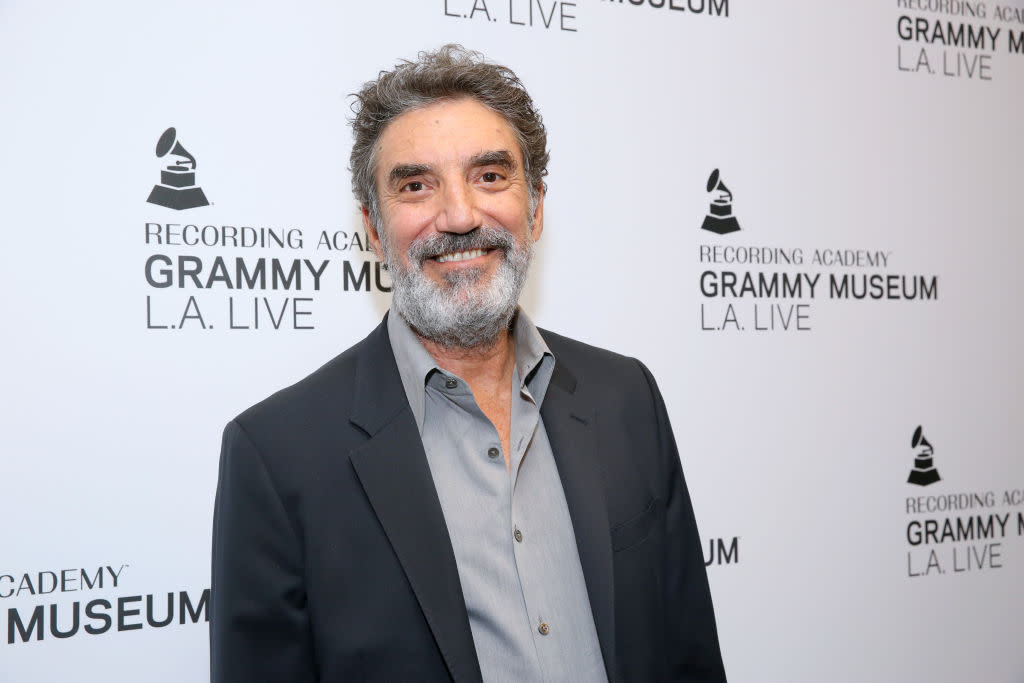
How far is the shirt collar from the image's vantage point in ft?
4.92

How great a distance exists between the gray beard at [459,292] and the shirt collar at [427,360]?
1.6 inches

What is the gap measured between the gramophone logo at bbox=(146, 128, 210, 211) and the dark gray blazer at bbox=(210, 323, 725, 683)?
635 millimetres

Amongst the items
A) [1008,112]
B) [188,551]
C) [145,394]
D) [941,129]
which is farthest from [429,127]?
[1008,112]

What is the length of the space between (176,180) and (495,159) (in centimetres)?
82

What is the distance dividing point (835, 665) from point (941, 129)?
184 centimetres

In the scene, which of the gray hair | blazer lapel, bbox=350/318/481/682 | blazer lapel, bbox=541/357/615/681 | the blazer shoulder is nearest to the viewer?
blazer lapel, bbox=350/318/481/682

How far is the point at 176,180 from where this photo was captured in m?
1.85

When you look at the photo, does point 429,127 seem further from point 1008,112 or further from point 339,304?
point 1008,112

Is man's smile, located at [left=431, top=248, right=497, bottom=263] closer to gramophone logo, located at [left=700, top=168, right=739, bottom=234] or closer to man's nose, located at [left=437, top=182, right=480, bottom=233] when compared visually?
man's nose, located at [left=437, top=182, right=480, bottom=233]

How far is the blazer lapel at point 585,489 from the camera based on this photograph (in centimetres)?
145

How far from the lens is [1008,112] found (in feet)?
9.14

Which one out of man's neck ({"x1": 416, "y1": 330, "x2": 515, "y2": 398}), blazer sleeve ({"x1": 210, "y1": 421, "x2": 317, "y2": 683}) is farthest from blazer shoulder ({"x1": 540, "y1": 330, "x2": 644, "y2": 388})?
blazer sleeve ({"x1": 210, "y1": 421, "x2": 317, "y2": 683})

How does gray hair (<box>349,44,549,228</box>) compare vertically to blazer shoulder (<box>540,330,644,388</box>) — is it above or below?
above

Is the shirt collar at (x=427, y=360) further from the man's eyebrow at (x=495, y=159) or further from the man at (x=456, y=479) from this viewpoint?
the man's eyebrow at (x=495, y=159)
